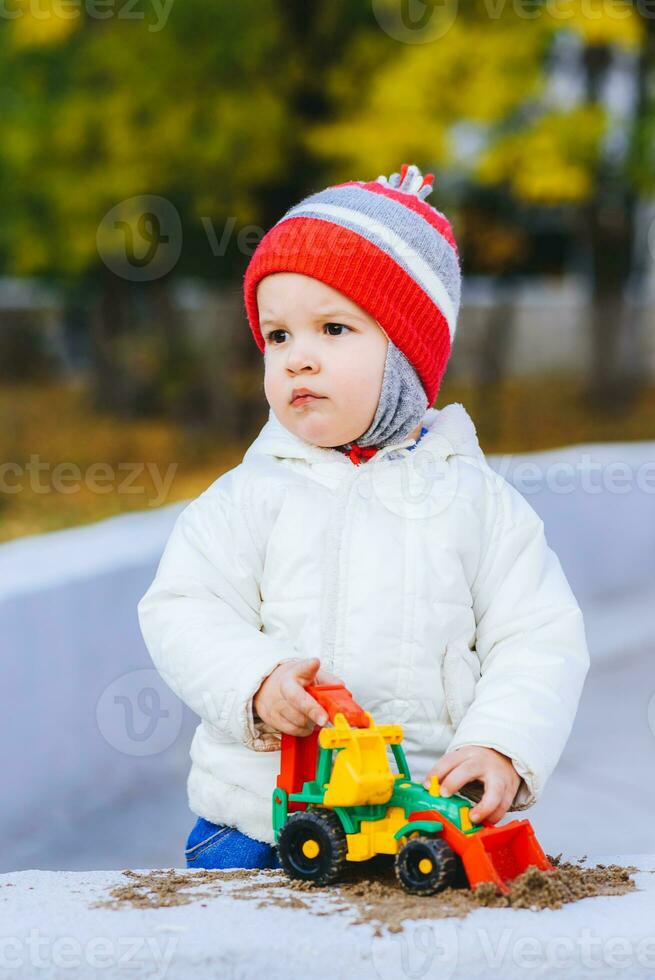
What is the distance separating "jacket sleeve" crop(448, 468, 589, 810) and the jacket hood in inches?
4.1

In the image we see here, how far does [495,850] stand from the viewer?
2.11 metres

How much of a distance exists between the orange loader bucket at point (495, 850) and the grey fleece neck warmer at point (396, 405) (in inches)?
29.2

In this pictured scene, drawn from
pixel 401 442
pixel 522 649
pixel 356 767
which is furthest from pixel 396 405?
pixel 356 767

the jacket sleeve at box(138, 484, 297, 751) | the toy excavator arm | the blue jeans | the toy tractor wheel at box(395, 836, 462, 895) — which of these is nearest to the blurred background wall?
the blue jeans

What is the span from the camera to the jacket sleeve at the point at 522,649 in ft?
7.44

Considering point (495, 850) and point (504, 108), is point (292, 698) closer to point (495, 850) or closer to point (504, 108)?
point (495, 850)

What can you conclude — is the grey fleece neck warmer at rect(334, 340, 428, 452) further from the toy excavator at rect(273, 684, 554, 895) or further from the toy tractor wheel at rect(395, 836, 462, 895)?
the toy tractor wheel at rect(395, 836, 462, 895)

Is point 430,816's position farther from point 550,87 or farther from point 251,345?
point 251,345

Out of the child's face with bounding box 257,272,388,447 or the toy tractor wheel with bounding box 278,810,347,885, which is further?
the child's face with bounding box 257,272,388,447

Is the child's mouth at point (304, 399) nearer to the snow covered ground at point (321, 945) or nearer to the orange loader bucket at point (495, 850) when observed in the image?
the orange loader bucket at point (495, 850)

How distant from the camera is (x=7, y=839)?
380 centimetres

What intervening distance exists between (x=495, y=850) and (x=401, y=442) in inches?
32.2

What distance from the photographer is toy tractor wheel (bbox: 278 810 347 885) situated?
210 centimetres

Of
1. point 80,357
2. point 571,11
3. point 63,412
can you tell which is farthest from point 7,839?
point 80,357
